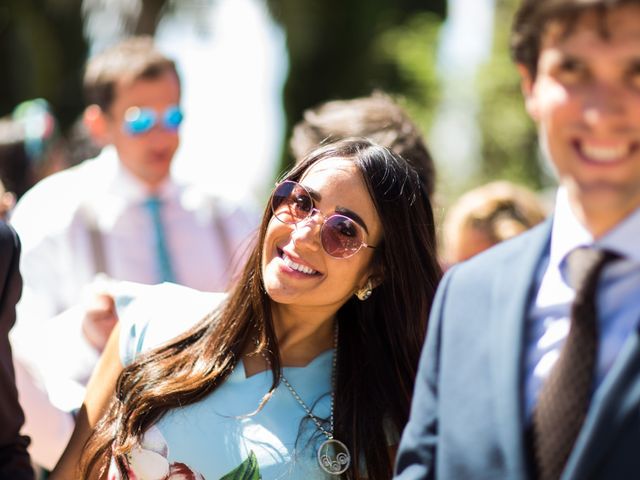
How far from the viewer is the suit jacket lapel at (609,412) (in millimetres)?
1889

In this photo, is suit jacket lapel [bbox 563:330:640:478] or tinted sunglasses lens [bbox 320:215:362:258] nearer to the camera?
suit jacket lapel [bbox 563:330:640:478]

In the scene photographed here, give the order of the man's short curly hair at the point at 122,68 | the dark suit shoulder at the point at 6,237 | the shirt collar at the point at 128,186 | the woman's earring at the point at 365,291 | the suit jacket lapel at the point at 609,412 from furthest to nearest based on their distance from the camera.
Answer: the man's short curly hair at the point at 122,68 < the shirt collar at the point at 128,186 < the woman's earring at the point at 365,291 < the dark suit shoulder at the point at 6,237 < the suit jacket lapel at the point at 609,412

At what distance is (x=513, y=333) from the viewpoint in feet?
6.65

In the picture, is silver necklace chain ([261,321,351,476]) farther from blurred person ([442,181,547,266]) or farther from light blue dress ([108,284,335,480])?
blurred person ([442,181,547,266])

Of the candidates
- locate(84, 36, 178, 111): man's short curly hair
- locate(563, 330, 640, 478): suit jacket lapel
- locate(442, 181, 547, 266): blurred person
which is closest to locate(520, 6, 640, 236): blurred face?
locate(563, 330, 640, 478): suit jacket lapel

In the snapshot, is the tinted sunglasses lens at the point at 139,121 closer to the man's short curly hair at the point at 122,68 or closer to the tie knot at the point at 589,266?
the man's short curly hair at the point at 122,68

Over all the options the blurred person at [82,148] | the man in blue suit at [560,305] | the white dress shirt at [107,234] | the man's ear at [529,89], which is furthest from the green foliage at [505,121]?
the man in blue suit at [560,305]

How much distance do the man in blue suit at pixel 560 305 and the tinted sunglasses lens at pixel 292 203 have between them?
823 millimetres

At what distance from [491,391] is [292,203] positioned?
1060 millimetres

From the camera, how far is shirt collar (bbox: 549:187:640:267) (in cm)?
197

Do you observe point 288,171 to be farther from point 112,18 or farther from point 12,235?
point 112,18

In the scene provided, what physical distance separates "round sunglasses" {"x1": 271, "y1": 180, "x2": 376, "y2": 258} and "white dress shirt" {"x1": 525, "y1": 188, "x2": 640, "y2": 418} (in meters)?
0.81

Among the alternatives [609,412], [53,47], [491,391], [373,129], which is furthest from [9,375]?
[53,47]

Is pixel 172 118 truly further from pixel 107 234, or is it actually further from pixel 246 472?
pixel 246 472
